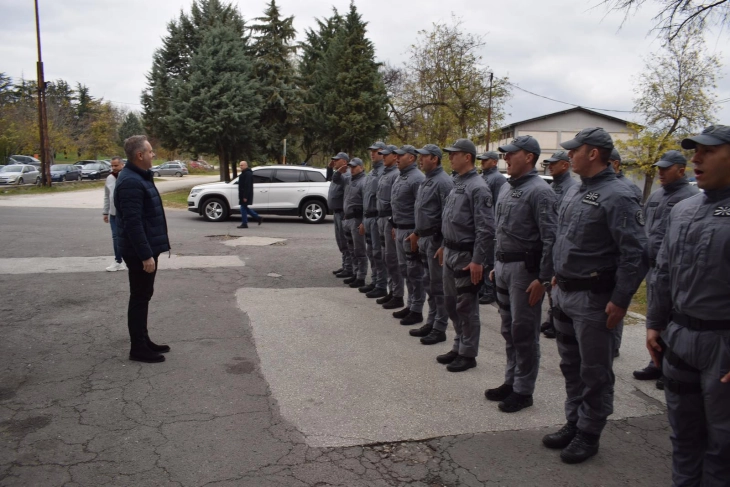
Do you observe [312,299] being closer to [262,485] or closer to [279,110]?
[262,485]

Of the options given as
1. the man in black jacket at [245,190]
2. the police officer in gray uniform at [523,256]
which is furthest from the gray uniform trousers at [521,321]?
the man in black jacket at [245,190]

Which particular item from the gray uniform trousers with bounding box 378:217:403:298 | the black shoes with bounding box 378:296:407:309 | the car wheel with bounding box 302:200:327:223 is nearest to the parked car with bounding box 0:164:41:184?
the car wheel with bounding box 302:200:327:223

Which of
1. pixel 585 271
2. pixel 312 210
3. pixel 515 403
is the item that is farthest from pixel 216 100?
pixel 585 271

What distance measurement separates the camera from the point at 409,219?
644 centimetres

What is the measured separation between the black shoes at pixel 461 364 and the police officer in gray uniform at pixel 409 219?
1.44 m

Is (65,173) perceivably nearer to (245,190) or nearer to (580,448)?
(245,190)

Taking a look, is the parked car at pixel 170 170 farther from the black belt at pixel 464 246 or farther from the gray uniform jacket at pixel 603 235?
the gray uniform jacket at pixel 603 235

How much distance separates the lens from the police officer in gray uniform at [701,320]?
2.49m

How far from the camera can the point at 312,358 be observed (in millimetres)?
5137

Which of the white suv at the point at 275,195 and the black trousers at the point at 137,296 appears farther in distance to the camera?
the white suv at the point at 275,195

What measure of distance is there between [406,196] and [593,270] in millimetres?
3346

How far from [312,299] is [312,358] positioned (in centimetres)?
231

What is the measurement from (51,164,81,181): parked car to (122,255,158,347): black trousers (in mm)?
37466

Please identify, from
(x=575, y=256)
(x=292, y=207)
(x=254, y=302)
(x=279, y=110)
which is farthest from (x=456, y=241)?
(x=279, y=110)
